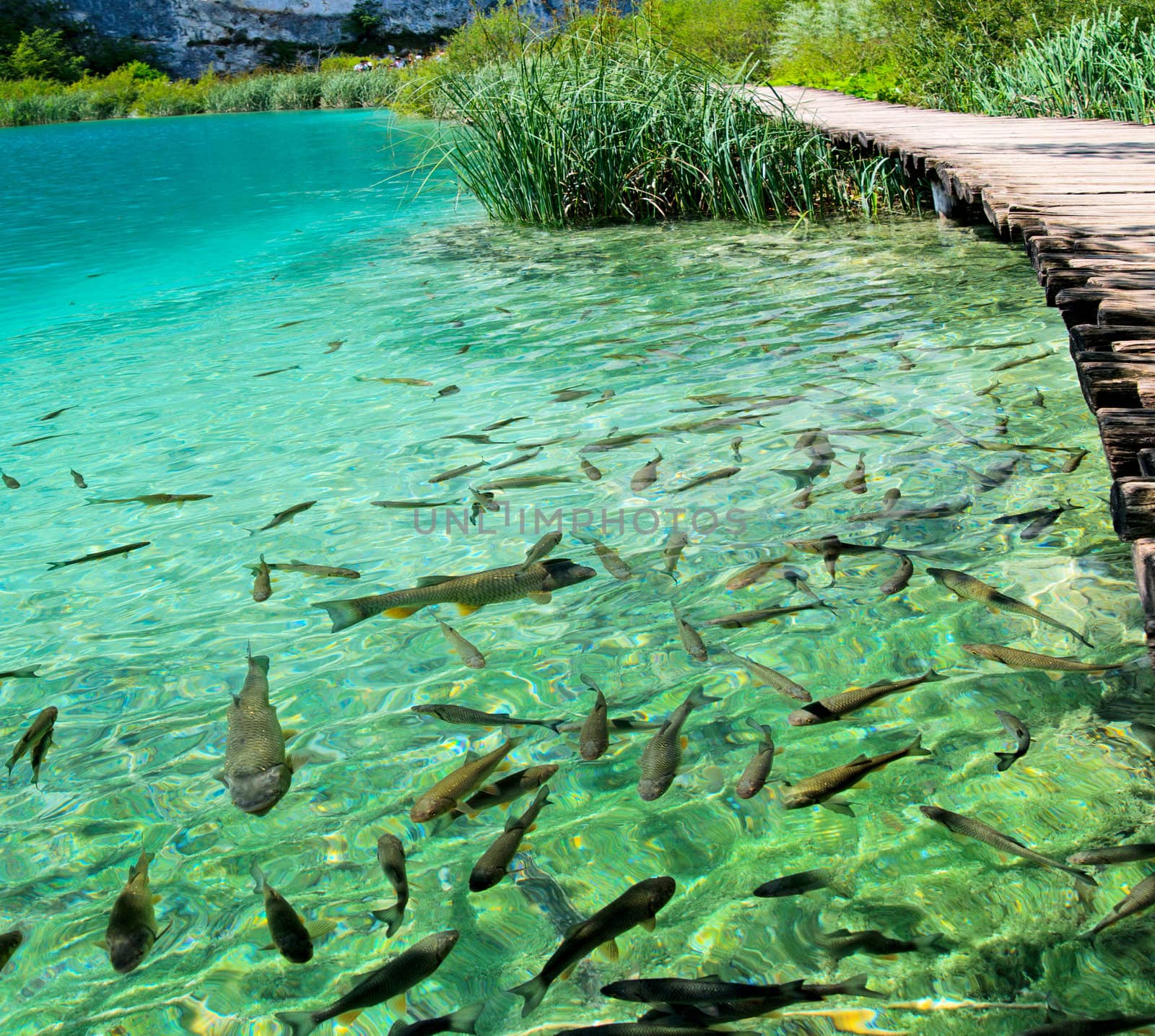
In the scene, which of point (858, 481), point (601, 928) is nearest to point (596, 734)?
point (601, 928)

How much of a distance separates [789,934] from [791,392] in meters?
2.97

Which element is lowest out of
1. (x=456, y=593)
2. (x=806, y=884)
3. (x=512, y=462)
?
(x=806, y=884)

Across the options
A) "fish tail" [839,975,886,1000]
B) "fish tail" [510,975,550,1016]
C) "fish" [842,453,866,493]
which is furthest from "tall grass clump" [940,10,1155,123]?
"fish tail" [510,975,550,1016]

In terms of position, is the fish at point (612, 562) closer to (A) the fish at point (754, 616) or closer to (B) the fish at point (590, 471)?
(A) the fish at point (754, 616)

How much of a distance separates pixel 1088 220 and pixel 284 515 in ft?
12.3

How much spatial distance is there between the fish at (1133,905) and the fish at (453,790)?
1068mm

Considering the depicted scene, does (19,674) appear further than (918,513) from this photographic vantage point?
No

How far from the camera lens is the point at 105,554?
3.15 metres

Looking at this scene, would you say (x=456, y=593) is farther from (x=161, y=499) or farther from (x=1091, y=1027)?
(x=161, y=499)

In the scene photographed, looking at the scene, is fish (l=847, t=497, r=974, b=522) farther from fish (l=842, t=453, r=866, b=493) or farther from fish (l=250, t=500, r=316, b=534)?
fish (l=250, t=500, r=316, b=534)

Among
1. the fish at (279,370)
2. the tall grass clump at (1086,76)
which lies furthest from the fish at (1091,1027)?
the tall grass clump at (1086,76)

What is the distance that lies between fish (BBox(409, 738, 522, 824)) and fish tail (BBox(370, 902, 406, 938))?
0.16 meters

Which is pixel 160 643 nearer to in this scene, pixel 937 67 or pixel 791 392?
pixel 791 392

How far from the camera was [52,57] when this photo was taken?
4941 cm
